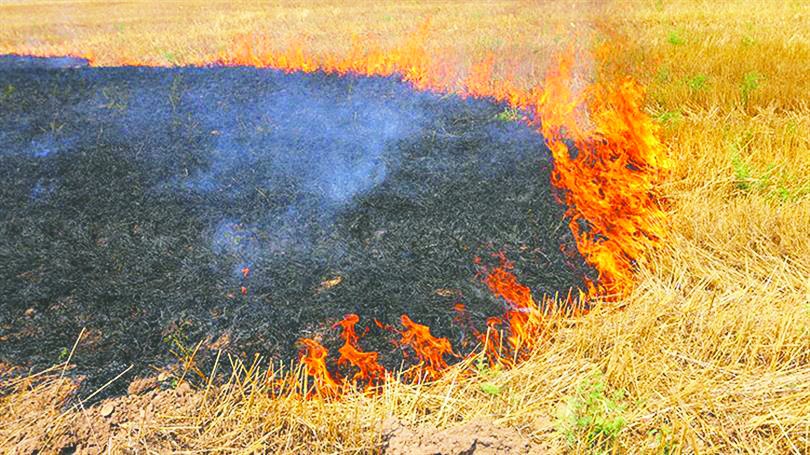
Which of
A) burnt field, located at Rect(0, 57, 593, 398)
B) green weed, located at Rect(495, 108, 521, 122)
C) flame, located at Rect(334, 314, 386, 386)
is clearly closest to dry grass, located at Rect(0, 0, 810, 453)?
flame, located at Rect(334, 314, 386, 386)

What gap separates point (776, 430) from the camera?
6.71ft

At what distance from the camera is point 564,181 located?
418 cm

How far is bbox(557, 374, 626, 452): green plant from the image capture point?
6.55 ft

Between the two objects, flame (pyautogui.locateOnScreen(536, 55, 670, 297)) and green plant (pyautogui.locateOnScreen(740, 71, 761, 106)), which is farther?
green plant (pyautogui.locateOnScreen(740, 71, 761, 106))

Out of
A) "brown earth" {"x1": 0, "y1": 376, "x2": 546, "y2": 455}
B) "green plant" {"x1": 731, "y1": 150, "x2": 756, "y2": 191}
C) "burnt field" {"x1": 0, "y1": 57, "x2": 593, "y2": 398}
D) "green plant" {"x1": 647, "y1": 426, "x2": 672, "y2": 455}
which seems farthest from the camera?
"green plant" {"x1": 731, "y1": 150, "x2": 756, "y2": 191}

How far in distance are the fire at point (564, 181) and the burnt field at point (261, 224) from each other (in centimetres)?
11

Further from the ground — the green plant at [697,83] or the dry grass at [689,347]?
the green plant at [697,83]

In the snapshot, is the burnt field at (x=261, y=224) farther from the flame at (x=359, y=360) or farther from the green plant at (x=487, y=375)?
the green plant at (x=487, y=375)

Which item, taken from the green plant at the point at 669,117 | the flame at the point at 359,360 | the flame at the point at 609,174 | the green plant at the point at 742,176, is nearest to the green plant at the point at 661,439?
the flame at the point at 609,174

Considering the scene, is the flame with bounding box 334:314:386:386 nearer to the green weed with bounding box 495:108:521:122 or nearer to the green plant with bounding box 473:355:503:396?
the green plant with bounding box 473:355:503:396

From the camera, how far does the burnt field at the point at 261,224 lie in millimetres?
2936

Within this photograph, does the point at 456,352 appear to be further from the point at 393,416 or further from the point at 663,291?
the point at 663,291

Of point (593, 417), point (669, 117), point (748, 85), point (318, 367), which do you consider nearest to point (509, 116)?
point (669, 117)

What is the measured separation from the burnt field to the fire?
A: 11cm
